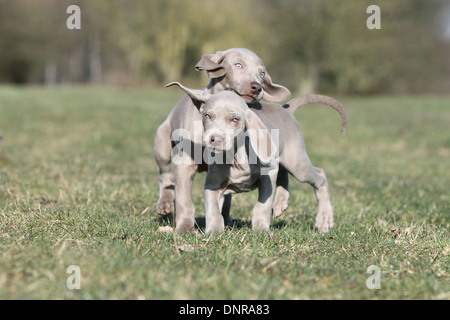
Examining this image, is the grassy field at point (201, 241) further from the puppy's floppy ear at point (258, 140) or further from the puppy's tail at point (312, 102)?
the puppy's tail at point (312, 102)

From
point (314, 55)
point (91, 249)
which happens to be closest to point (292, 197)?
point (91, 249)

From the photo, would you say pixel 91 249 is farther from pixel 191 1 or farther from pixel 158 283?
pixel 191 1

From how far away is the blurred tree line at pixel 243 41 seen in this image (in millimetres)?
31719

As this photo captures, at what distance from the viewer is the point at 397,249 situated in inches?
141

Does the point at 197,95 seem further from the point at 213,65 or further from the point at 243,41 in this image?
the point at 243,41

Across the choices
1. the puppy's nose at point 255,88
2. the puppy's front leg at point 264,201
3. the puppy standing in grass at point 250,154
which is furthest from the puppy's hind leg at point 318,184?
the puppy's nose at point 255,88

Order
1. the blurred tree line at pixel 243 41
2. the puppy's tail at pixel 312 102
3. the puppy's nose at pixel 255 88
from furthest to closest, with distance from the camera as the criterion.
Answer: the blurred tree line at pixel 243 41 < the puppy's tail at pixel 312 102 < the puppy's nose at pixel 255 88

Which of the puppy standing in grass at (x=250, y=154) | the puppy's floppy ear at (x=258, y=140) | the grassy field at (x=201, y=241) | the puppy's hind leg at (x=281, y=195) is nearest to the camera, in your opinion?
the grassy field at (x=201, y=241)

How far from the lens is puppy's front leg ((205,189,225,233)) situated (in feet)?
12.8

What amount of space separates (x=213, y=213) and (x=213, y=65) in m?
1.18

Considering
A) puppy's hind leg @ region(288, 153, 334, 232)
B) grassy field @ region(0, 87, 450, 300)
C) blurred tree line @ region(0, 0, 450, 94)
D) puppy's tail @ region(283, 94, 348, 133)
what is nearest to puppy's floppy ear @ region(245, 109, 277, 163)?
grassy field @ region(0, 87, 450, 300)

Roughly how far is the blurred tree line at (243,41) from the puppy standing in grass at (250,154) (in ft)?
91.4

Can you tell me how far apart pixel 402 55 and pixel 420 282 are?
38833 mm

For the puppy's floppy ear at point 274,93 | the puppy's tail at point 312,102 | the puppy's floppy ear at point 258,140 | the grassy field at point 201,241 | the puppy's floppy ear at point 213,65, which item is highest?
the puppy's floppy ear at point 213,65
